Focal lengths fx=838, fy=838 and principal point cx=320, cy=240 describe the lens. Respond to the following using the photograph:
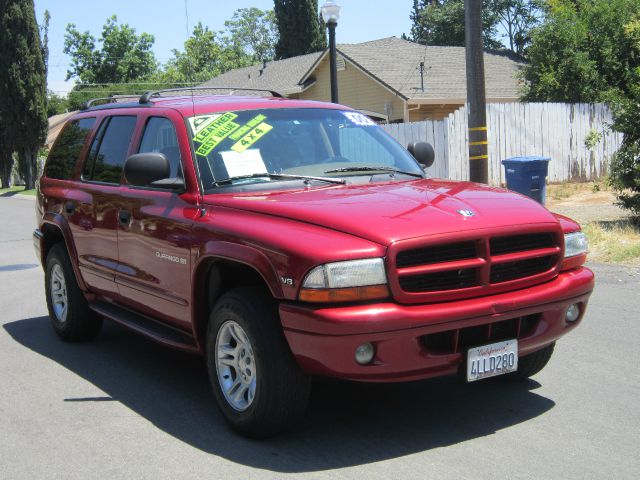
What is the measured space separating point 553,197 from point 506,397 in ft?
45.9

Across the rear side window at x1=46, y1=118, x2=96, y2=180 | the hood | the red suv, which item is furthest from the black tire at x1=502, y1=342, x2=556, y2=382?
the rear side window at x1=46, y1=118, x2=96, y2=180

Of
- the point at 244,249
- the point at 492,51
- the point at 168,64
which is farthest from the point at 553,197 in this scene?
the point at 168,64

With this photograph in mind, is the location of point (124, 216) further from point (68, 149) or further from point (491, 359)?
point (491, 359)

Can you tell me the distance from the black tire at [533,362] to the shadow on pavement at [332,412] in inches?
3.6

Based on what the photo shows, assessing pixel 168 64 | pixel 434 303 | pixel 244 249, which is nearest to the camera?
pixel 434 303

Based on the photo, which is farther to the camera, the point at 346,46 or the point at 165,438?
the point at 346,46

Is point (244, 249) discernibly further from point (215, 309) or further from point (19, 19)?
point (19, 19)

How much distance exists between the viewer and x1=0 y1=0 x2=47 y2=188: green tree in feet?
122

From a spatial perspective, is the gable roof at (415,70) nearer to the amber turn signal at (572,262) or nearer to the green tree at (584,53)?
the green tree at (584,53)

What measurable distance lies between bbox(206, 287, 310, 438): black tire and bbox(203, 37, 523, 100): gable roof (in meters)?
24.4

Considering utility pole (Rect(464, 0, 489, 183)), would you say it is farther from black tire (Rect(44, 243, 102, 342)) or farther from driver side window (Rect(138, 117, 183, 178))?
driver side window (Rect(138, 117, 183, 178))

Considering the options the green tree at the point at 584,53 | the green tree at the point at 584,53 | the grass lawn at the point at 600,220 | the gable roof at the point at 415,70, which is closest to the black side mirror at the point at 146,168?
the grass lawn at the point at 600,220

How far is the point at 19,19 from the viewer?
37156 millimetres

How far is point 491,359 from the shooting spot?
14.3ft
